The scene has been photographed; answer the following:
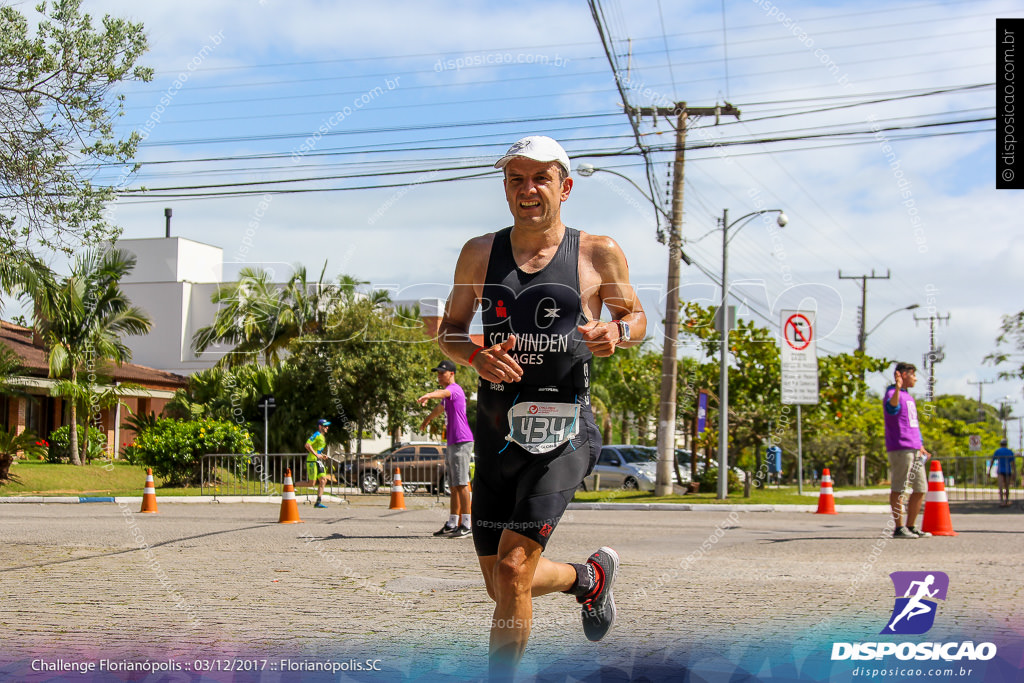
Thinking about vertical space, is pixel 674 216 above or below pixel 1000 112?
above

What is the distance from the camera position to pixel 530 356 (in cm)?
374

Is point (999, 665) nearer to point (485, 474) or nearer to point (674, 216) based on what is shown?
point (485, 474)

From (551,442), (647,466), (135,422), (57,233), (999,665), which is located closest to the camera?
(551,442)

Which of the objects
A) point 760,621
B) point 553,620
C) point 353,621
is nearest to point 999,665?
point 760,621

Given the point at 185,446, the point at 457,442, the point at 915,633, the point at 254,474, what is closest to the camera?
the point at 915,633

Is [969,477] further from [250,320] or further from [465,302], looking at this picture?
[465,302]

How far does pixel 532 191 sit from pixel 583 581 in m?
1.66

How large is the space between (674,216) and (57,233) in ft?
48.6

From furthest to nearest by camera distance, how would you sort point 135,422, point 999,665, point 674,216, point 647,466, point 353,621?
1. point 135,422
2. point 647,466
3. point 674,216
4. point 353,621
5. point 999,665

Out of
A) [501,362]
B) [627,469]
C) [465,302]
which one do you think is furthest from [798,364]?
[501,362]

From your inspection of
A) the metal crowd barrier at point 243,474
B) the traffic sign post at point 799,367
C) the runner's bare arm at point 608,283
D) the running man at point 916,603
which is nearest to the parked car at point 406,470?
the metal crowd barrier at point 243,474

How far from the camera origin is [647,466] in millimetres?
26625

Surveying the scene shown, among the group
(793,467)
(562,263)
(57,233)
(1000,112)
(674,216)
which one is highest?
(674,216)

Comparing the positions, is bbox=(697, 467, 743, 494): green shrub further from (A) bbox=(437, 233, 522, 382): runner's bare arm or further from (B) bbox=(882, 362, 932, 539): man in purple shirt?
(A) bbox=(437, 233, 522, 382): runner's bare arm
